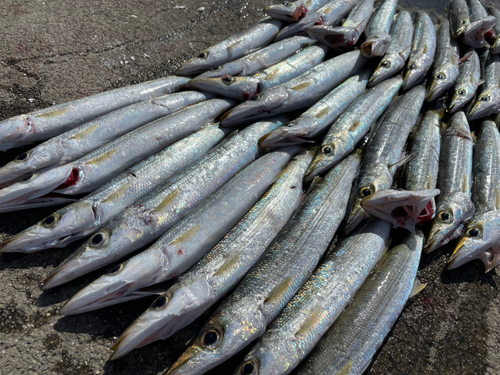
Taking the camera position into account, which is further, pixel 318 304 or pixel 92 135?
pixel 92 135

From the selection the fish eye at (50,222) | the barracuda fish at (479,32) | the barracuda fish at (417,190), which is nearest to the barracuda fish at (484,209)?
the barracuda fish at (417,190)

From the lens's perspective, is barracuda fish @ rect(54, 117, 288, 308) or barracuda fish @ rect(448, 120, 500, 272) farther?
barracuda fish @ rect(448, 120, 500, 272)

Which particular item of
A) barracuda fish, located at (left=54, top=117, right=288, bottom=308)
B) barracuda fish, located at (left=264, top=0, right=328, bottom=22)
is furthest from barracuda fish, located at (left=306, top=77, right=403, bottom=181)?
barracuda fish, located at (left=264, top=0, right=328, bottom=22)

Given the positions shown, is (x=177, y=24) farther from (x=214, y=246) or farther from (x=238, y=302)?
(x=238, y=302)

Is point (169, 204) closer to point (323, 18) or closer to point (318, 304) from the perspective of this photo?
point (318, 304)

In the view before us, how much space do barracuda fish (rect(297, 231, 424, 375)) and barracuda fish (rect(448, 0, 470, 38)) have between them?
4440 mm

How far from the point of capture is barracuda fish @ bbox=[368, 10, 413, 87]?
5102 millimetres

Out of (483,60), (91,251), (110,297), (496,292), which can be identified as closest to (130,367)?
(110,297)

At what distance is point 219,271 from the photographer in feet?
10.2

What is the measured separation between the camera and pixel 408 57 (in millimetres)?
5578

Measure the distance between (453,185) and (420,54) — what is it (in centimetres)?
247

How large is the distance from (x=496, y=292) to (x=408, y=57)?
367 cm

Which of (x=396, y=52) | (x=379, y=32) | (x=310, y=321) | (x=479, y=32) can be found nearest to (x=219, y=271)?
(x=310, y=321)

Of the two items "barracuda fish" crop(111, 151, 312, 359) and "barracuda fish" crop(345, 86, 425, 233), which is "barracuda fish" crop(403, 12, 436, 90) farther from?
"barracuda fish" crop(111, 151, 312, 359)
